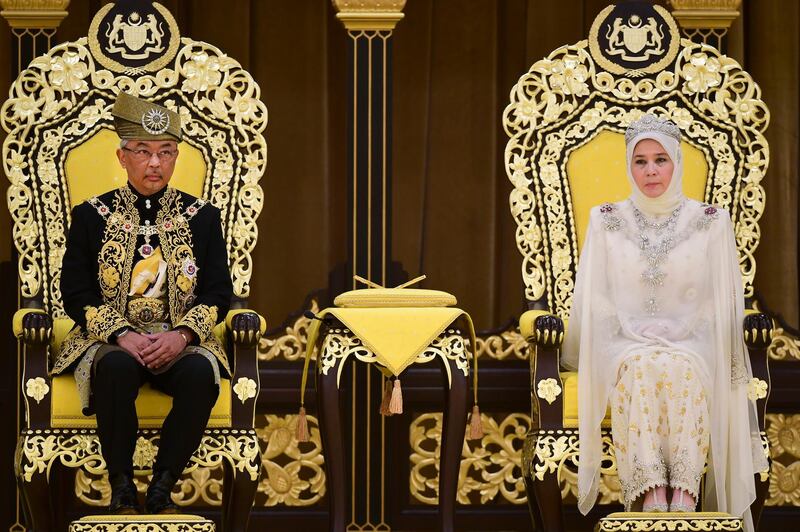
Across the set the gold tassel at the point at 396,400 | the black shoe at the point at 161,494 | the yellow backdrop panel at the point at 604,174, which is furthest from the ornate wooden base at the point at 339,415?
the yellow backdrop panel at the point at 604,174

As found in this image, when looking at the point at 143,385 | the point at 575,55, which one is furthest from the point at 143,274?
the point at 575,55

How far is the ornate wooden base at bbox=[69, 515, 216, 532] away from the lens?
163 inches

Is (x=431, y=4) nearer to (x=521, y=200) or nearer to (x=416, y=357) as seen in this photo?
(x=521, y=200)

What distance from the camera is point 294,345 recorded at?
5.55m

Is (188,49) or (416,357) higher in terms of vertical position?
(188,49)

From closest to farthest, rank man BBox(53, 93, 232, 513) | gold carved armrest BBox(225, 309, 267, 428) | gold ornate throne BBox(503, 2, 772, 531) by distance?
man BBox(53, 93, 232, 513) < gold carved armrest BBox(225, 309, 267, 428) < gold ornate throne BBox(503, 2, 772, 531)

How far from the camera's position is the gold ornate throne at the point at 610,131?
5227 mm

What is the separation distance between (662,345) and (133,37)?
83.4 inches

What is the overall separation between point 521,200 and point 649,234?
562 millimetres

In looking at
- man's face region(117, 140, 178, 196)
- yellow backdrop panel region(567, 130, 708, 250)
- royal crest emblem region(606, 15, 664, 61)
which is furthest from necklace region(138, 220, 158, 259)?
royal crest emblem region(606, 15, 664, 61)

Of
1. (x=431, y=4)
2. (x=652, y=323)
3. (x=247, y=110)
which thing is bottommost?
(x=652, y=323)

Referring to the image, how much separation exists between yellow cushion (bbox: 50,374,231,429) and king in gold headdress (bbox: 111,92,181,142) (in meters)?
0.80

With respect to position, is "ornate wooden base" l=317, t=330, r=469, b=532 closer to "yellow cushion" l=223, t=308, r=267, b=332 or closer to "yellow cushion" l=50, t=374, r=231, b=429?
"yellow cushion" l=223, t=308, r=267, b=332

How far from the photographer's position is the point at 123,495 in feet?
14.0
